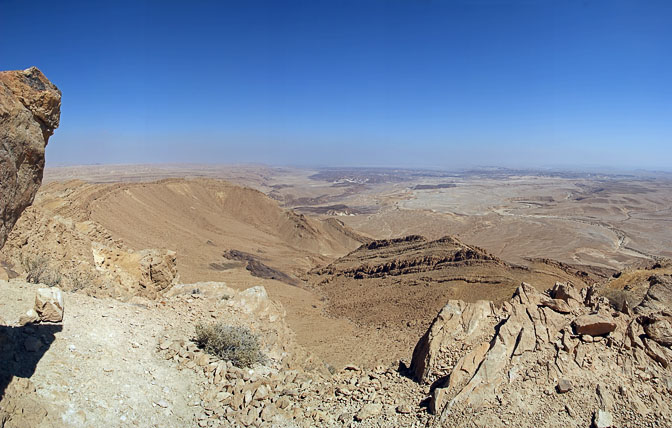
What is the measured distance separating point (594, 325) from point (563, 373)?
106cm

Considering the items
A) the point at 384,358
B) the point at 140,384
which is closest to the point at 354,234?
the point at 384,358

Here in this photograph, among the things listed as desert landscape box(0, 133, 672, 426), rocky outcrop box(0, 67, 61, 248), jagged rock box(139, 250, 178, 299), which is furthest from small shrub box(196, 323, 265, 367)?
jagged rock box(139, 250, 178, 299)

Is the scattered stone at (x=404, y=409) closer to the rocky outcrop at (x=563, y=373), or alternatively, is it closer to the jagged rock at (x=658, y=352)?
the rocky outcrop at (x=563, y=373)

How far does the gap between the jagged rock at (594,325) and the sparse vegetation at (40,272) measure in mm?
9507

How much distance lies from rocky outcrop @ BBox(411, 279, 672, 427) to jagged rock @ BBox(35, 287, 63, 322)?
5450 mm

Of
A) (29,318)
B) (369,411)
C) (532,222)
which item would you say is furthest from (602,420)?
(532,222)

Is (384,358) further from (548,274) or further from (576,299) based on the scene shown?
(548,274)

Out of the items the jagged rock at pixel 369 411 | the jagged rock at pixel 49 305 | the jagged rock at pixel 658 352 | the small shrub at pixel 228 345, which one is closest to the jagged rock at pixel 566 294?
the jagged rock at pixel 658 352

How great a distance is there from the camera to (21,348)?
15.3 ft

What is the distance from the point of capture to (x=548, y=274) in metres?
19.7

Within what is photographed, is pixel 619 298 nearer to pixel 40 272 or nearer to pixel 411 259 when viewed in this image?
pixel 40 272

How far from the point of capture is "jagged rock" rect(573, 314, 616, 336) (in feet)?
18.4

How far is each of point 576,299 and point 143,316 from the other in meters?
8.11

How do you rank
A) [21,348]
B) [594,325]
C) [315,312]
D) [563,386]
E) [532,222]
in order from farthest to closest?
[532,222] < [315,312] < [594,325] < [563,386] < [21,348]
